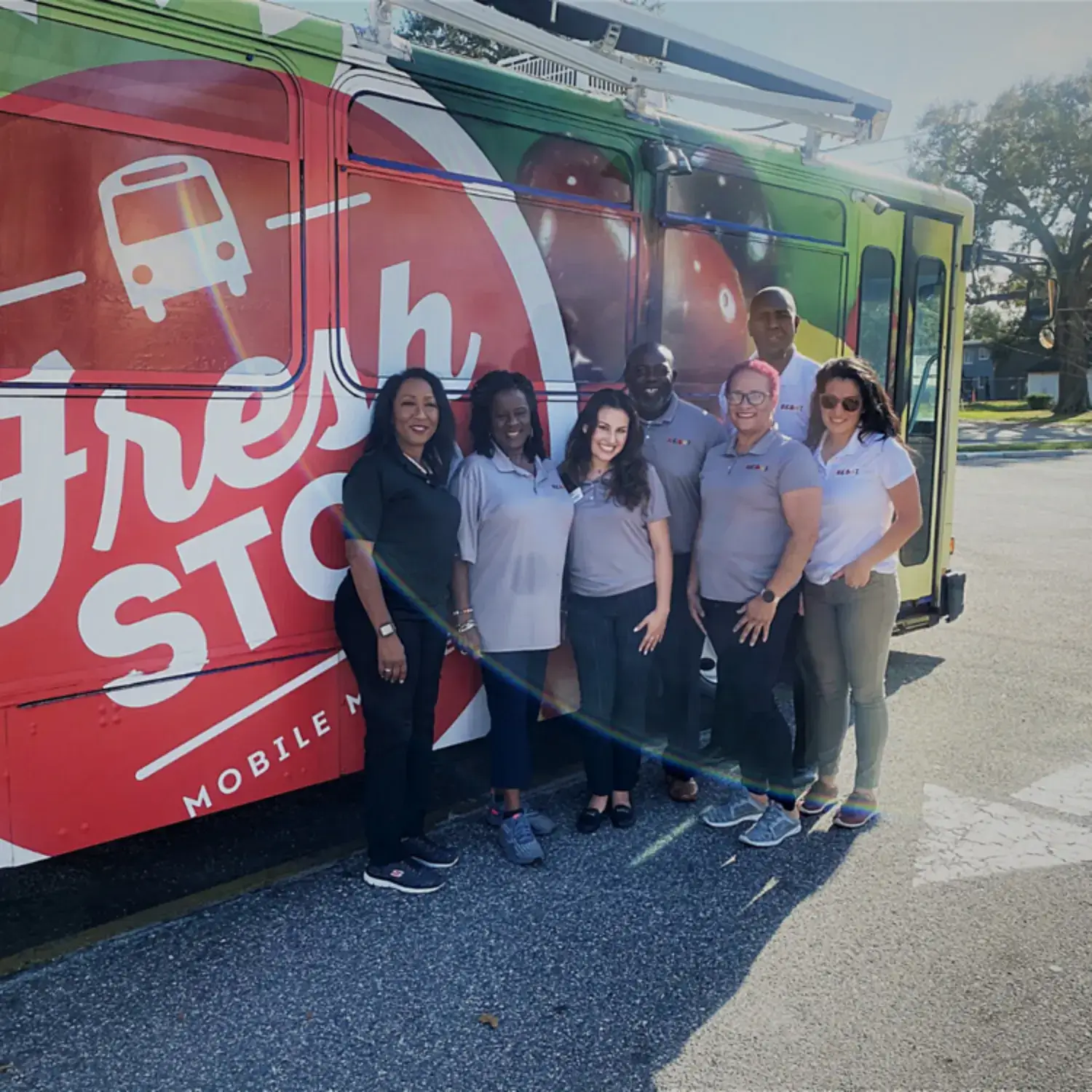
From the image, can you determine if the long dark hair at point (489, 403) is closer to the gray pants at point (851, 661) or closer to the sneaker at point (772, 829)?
the gray pants at point (851, 661)

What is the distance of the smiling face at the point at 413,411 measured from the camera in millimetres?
3518

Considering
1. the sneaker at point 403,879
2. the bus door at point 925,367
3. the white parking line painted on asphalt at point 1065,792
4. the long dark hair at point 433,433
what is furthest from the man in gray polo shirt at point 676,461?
the bus door at point 925,367

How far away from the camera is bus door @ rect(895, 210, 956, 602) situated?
6.05 m

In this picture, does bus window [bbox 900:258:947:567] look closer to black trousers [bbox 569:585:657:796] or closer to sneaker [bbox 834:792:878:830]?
sneaker [bbox 834:792:878:830]

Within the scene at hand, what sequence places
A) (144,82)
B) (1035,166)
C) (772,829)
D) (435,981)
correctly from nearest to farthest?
1. (144,82)
2. (435,981)
3. (772,829)
4. (1035,166)

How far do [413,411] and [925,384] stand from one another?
3.94 m

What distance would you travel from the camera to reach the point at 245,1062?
280 cm

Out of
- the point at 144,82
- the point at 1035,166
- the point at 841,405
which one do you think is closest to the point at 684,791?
the point at 841,405

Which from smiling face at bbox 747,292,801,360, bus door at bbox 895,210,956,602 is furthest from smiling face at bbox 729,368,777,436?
bus door at bbox 895,210,956,602

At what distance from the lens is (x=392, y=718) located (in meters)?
3.57

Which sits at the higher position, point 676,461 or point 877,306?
point 877,306

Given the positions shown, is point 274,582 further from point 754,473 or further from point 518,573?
point 754,473

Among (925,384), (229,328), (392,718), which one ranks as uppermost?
(229,328)

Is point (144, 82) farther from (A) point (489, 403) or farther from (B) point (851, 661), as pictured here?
(B) point (851, 661)
